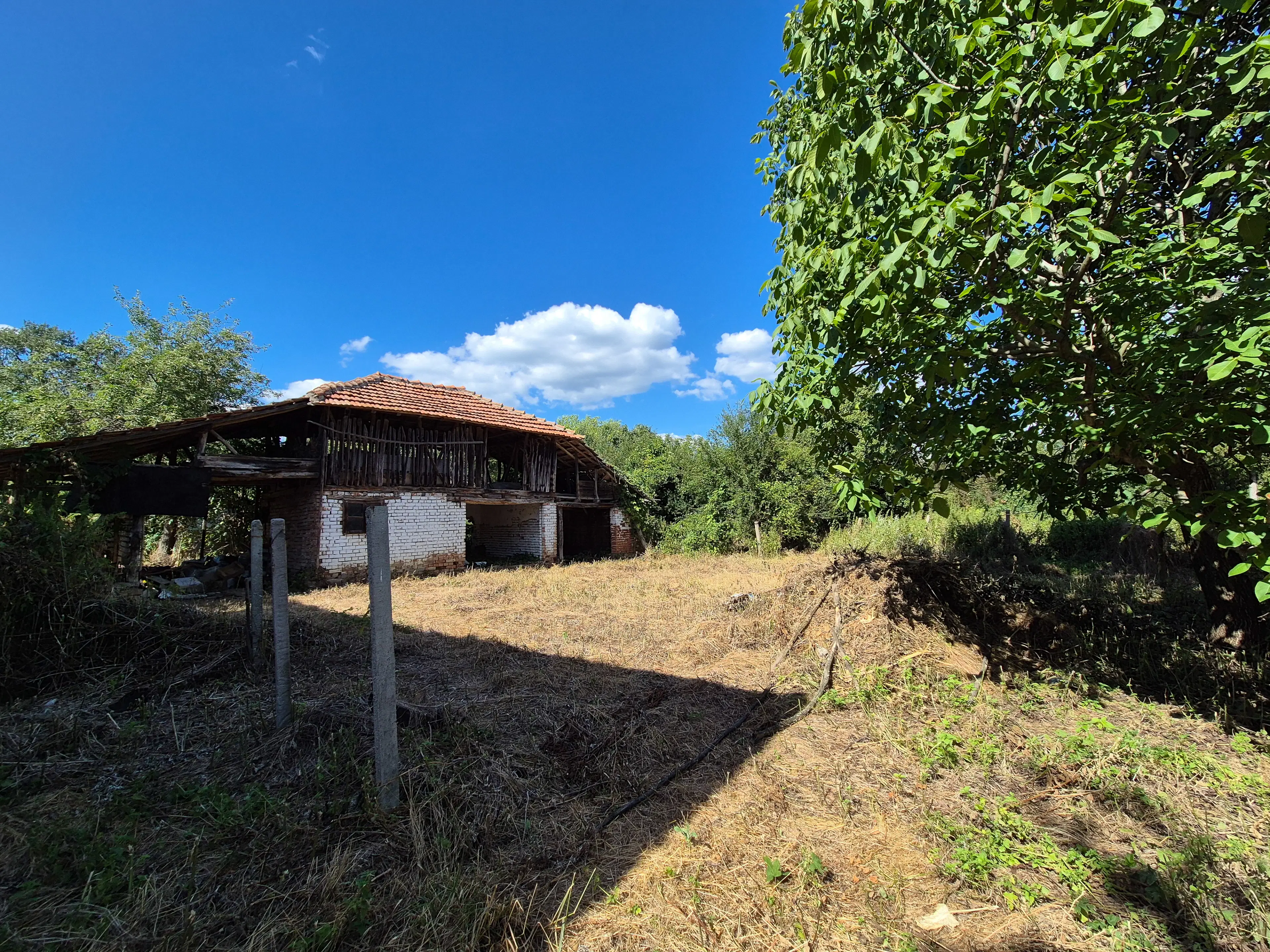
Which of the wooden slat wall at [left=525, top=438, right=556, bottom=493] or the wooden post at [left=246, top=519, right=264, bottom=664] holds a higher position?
the wooden slat wall at [left=525, top=438, right=556, bottom=493]

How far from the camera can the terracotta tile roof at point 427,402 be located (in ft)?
42.2

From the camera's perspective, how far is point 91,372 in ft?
65.9

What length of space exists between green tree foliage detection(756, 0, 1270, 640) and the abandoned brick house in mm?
8779

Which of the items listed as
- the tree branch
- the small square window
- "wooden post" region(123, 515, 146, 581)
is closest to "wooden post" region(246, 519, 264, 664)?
the small square window

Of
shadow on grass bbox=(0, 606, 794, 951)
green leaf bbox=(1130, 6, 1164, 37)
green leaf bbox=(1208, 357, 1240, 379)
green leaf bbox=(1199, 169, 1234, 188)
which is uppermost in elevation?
green leaf bbox=(1130, 6, 1164, 37)

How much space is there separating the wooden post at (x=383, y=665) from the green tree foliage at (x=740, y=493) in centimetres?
1291

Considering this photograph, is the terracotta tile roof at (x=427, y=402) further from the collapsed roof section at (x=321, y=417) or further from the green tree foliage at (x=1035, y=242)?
the green tree foliage at (x=1035, y=242)

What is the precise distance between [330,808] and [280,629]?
133 centimetres

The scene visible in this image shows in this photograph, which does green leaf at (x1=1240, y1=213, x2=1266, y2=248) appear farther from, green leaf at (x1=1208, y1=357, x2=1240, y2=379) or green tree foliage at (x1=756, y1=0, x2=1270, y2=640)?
green leaf at (x1=1208, y1=357, x2=1240, y2=379)

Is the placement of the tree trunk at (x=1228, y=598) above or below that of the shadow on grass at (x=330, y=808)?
above

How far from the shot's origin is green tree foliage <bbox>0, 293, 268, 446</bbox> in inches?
586

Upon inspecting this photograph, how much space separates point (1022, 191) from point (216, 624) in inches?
287

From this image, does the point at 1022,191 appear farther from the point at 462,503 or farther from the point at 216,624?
the point at 462,503

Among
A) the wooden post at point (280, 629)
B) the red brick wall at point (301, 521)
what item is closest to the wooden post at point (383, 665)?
the wooden post at point (280, 629)
